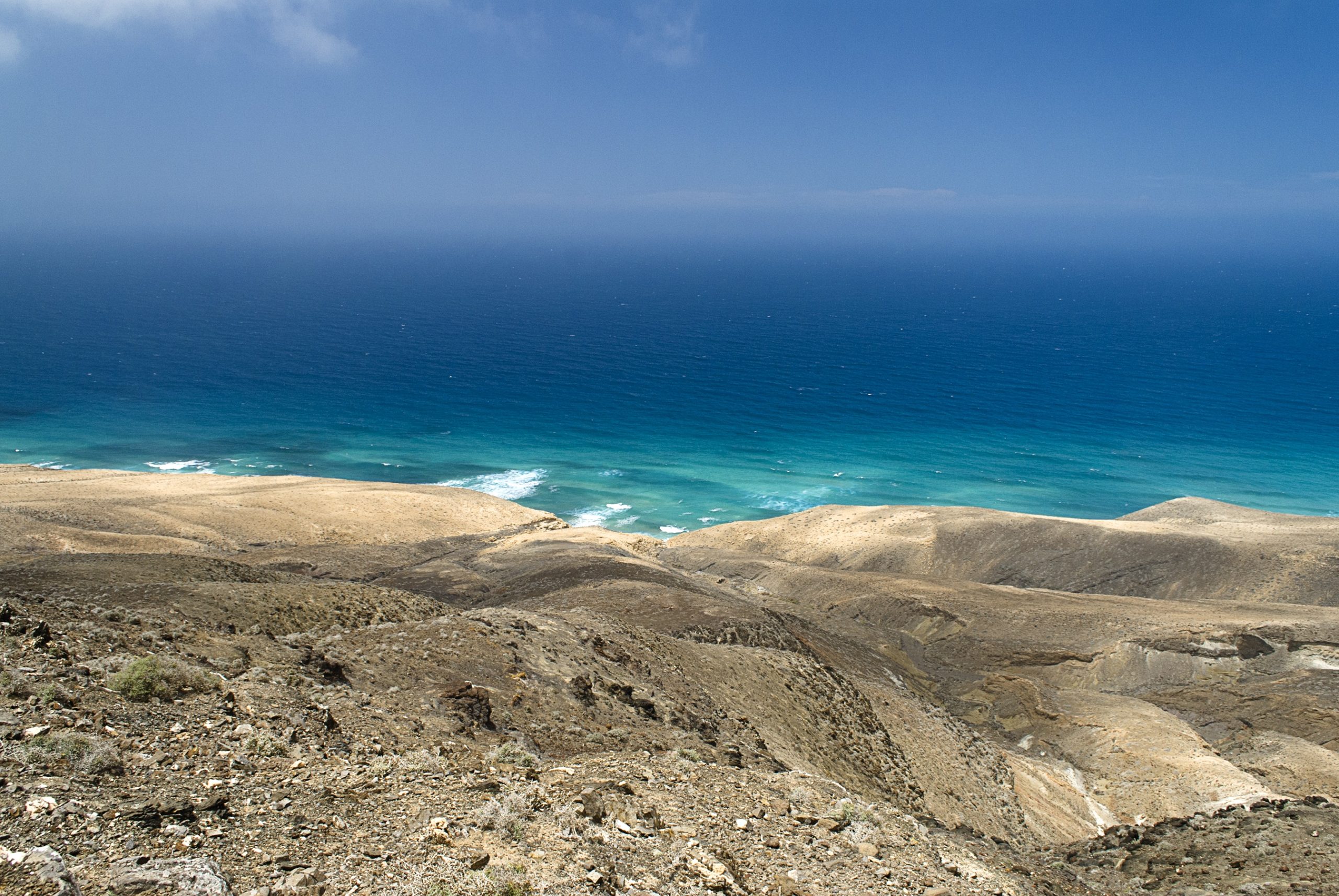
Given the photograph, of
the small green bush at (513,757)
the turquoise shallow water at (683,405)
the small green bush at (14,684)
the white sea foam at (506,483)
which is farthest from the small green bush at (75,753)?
the white sea foam at (506,483)

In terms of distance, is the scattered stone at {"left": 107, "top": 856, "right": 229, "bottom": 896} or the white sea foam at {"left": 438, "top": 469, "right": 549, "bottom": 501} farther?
the white sea foam at {"left": 438, "top": 469, "right": 549, "bottom": 501}

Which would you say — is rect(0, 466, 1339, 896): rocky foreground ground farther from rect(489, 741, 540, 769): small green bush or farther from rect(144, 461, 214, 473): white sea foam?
rect(144, 461, 214, 473): white sea foam

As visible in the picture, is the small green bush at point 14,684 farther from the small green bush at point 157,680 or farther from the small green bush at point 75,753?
the small green bush at point 75,753

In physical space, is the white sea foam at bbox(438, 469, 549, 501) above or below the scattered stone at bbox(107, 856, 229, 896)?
below

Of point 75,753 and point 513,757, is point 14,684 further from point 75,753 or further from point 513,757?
point 513,757

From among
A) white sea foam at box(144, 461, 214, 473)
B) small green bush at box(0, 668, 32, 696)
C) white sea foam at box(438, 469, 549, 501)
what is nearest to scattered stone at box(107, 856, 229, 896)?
small green bush at box(0, 668, 32, 696)

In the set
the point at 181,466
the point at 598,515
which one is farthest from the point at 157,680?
the point at 181,466
